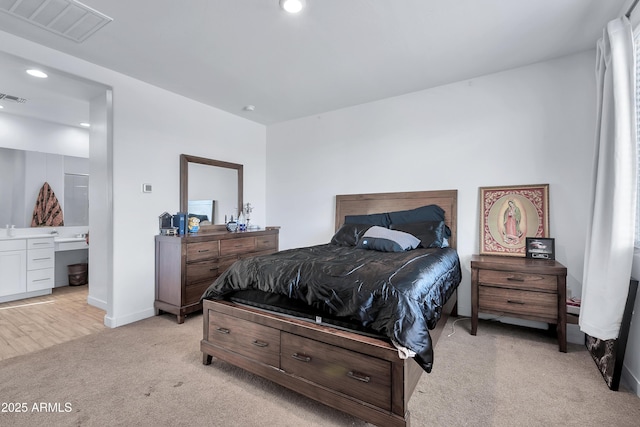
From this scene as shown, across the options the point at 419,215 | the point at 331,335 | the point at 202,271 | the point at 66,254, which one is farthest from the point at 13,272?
the point at 419,215

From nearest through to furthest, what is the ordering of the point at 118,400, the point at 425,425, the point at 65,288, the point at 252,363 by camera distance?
1. the point at 425,425
2. the point at 118,400
3. the point at 252,363
4. the point at 65,288

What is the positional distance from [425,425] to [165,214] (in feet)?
10.7

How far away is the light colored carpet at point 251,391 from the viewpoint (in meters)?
1.64

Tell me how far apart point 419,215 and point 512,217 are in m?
0.91

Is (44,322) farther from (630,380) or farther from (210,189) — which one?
(630,380)

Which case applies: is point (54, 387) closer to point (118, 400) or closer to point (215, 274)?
point (118, 400)

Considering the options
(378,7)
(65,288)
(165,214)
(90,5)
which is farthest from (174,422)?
(65,288)

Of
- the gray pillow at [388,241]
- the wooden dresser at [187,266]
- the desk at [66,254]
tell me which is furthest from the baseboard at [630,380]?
the desk at [66,254]

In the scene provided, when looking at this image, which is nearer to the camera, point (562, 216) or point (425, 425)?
point (425, 425)

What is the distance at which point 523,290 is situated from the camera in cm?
255

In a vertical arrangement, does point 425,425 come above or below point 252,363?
below

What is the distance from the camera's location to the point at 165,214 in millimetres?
3463

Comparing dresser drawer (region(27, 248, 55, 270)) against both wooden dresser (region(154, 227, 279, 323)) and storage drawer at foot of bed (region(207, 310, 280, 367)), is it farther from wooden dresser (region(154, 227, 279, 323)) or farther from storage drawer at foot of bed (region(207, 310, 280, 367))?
storage drawer at foot of bed (region(207, 310, 280, 367))

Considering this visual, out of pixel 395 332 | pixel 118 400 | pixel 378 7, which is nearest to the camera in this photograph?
pixel 395 332
